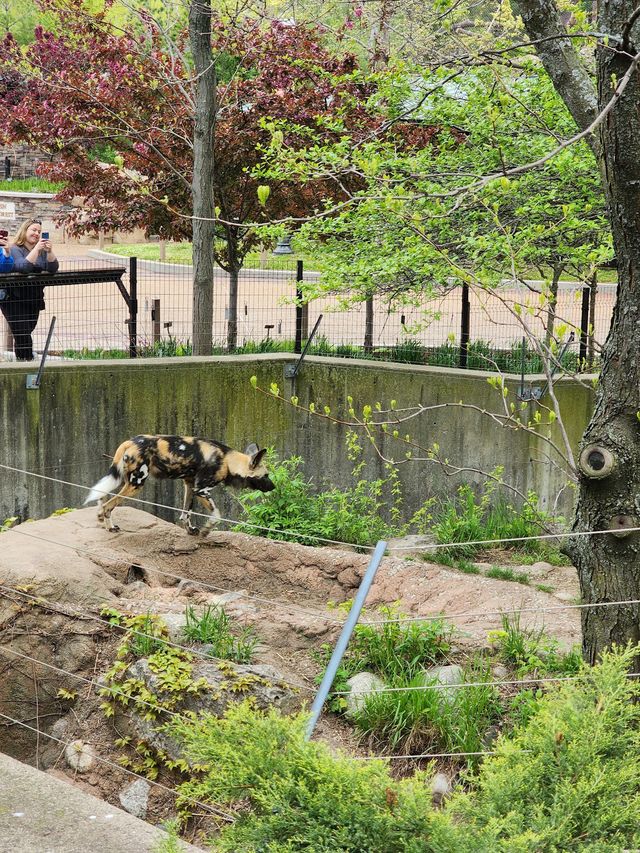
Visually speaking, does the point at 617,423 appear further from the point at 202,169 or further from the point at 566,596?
the point at 202,169

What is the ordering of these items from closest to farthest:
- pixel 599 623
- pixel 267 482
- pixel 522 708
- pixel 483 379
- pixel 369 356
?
1. pixel 599 623
2. pixel 522 708
3. pixel 267 482
4. pixel 483 379
5. pixel 369 356

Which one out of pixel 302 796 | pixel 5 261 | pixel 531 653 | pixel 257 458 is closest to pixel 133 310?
pixel 5 261

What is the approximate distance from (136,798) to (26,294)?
7692 millimetres

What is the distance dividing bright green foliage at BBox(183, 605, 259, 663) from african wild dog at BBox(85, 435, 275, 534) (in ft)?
8.10

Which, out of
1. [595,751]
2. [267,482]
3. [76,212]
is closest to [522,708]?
[595,751]

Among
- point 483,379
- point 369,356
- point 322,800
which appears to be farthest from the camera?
point 369,356

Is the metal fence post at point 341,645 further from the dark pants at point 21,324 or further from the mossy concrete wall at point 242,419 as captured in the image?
the dark pants at point 21,324

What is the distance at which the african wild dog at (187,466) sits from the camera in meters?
10.1

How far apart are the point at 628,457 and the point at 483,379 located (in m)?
7.37

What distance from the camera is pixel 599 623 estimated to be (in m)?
5.89

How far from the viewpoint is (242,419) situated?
13445mm

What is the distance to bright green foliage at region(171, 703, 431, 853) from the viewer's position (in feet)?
10.5

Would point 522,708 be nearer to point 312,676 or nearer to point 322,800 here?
point 312,676

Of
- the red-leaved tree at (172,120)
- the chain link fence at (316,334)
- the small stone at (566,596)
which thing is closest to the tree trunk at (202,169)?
the chain link fence at (316,334)
